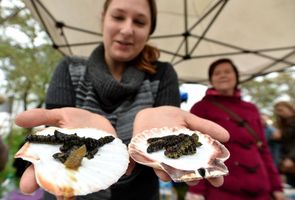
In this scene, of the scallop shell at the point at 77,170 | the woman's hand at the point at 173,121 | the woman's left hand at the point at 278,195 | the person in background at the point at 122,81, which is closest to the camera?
the scallop shell at the point at 77,170

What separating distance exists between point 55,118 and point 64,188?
0.32m

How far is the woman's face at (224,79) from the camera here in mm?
1887

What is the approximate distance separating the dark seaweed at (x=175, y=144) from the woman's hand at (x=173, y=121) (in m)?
0.05

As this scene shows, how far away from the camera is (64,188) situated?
50cm

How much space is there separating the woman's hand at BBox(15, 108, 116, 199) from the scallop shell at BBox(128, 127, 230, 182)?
0.45 ft

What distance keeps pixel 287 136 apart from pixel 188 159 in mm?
2351

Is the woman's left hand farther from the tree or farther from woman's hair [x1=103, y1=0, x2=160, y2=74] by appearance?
the tree

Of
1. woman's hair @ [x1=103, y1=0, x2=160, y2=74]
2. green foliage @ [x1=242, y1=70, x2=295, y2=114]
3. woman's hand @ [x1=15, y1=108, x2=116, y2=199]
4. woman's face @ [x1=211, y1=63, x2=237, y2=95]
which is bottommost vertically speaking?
green foliage @ [x1=242, y1=70, x2=295, y2=114]

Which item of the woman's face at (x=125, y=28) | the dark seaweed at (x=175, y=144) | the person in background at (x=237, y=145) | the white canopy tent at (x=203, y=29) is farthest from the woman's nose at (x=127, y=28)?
the white canopy tent at (x=203, y=29)

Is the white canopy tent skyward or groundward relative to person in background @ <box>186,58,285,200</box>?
skyward

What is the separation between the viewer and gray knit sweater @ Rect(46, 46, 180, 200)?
0.88 metres

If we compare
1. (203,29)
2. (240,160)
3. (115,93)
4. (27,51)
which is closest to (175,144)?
(115,93)

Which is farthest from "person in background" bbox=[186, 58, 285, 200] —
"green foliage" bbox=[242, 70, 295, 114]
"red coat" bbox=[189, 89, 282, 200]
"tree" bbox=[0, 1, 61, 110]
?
"green foliage" bbox=[242, 70, 295, 114]

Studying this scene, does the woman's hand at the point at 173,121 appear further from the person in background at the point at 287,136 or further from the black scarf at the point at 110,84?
the person in background at the point at 287,136
